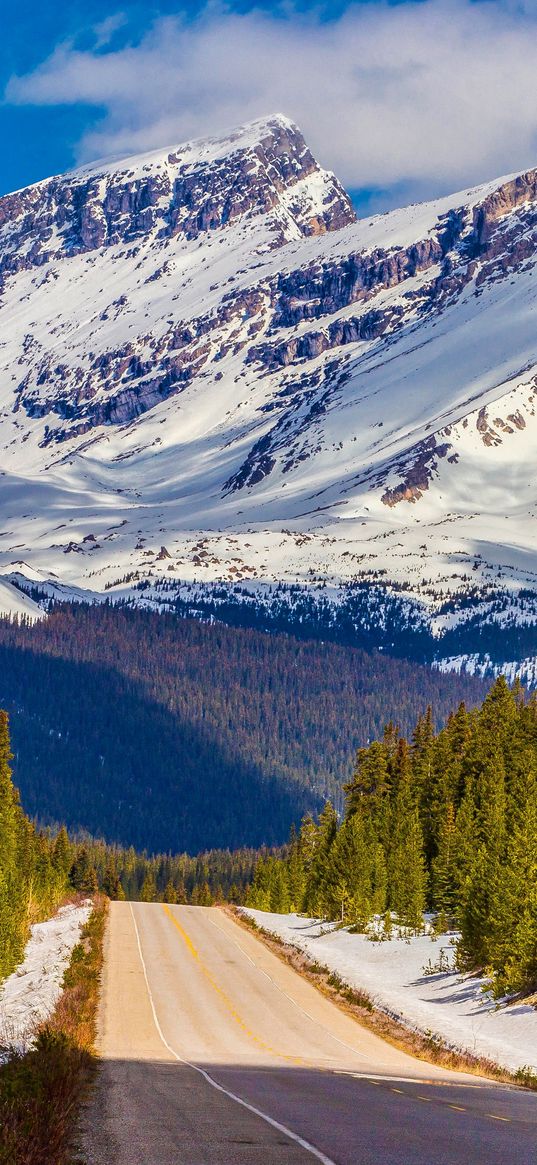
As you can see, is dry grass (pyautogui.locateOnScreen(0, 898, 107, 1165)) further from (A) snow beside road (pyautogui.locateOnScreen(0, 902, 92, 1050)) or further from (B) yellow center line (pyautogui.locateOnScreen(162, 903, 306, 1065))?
(B) yellow center line (pyautogui.locateOnScreen(162, 903, 306, 1065))

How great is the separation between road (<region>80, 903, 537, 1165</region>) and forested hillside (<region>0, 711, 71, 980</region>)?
5112 millimetres

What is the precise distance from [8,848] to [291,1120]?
5122 cm

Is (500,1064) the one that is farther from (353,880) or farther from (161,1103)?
(353,880)

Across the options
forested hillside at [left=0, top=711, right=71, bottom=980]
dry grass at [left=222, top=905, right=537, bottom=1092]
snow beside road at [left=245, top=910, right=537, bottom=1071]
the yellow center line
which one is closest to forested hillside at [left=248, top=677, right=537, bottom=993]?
snow beside road at [left=245, top=910, right=537, bottom=1071]

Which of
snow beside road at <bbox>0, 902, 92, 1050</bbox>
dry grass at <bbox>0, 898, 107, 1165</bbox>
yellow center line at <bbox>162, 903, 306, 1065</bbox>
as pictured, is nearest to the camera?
dry grass at <bbox>0, 898, 107, 1165</bbox>

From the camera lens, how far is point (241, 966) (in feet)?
194

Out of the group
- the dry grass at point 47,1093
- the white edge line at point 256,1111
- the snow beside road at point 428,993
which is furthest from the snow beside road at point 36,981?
the snow beside road at point 428,993

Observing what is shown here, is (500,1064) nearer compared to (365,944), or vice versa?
(500,1064)

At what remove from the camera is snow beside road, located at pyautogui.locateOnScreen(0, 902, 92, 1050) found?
36.5 metres

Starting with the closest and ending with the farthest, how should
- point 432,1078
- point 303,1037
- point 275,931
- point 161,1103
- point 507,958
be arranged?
point 161,1103, point 432,1078, point 303,1037, point 507,958, point 275,931

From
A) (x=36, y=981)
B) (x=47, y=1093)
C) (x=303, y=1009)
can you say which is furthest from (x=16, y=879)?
(x=47, y=1093)

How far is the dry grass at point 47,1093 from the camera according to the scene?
18.3m

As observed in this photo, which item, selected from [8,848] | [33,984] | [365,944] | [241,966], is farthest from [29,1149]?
[8,848]

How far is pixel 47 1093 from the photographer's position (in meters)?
22.6
